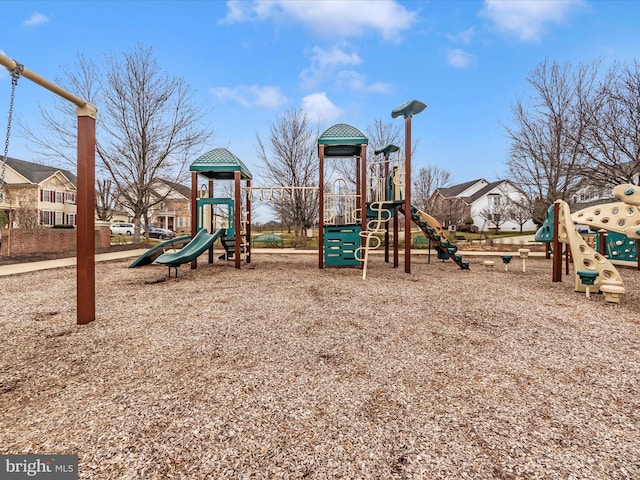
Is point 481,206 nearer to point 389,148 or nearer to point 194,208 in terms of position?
point 389,148

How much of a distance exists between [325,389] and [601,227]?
7.24m

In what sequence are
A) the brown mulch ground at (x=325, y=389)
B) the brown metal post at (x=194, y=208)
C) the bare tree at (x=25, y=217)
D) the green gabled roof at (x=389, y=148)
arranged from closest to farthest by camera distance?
1. the brown mulch ground at (x=325, y=389)
2. the brown metal post at (x=194, y=208)
3. the green gabled roof at (x=389, y=148)
4. the bare tree at (x=25, y=217)

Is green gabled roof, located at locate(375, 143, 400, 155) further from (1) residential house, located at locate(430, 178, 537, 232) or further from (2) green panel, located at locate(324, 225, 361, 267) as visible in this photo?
(1) residential house, located at locate(430, 178, 537, 232)

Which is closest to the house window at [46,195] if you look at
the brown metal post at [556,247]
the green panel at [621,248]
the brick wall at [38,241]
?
the brick wall at [38,241]

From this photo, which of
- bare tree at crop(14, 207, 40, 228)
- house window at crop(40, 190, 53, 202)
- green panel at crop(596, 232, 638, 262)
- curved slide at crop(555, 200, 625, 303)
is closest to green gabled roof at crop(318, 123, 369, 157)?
curved slide at crop(555, 200, 625, 303)

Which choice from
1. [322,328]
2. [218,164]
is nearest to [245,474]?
[322,328]

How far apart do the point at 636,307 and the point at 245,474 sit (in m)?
6.57

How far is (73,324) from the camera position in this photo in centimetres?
392

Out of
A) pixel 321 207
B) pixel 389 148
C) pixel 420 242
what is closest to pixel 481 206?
pixel 420 242

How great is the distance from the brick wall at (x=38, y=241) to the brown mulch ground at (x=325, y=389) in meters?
9.75

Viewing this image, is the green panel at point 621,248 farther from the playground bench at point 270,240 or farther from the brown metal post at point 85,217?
the playground bench at point 270,240

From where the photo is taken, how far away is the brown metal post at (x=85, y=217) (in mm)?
3809

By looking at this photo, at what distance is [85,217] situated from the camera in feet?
12.5

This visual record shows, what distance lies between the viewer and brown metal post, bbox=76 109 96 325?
12.5ft
